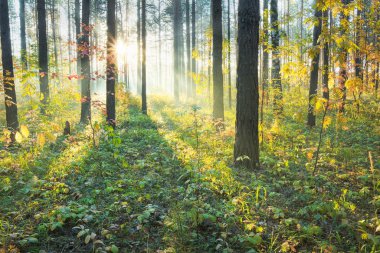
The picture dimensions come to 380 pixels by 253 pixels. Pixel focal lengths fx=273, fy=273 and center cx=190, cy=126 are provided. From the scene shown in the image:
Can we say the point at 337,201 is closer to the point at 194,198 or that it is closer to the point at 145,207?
the point at 194,198

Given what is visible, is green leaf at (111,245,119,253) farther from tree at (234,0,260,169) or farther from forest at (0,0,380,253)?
tree at (234,0,260,169)

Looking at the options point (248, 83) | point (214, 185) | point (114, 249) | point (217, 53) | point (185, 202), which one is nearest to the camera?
point (114, 249)

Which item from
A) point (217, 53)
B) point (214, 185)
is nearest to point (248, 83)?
point (214, 185)

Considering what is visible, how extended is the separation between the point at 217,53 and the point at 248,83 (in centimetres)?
528

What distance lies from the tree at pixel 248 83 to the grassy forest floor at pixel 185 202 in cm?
54

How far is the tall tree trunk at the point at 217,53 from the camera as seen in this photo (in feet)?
36.0

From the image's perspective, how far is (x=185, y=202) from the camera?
4660mm

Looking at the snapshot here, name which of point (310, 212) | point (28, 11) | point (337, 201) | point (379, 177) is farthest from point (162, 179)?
point (28, 11)

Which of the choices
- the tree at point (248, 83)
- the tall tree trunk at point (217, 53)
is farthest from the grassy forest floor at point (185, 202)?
the tall tree trunk at point (217, 53)

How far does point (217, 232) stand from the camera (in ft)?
12.7

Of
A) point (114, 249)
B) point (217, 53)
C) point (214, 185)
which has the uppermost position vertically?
point (217, 53)

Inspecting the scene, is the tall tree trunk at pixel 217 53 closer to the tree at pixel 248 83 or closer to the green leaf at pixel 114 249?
the tree at pixel 248 83

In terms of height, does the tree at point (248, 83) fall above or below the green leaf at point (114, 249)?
above

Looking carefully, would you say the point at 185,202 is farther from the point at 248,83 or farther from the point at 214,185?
the point at 248,83
